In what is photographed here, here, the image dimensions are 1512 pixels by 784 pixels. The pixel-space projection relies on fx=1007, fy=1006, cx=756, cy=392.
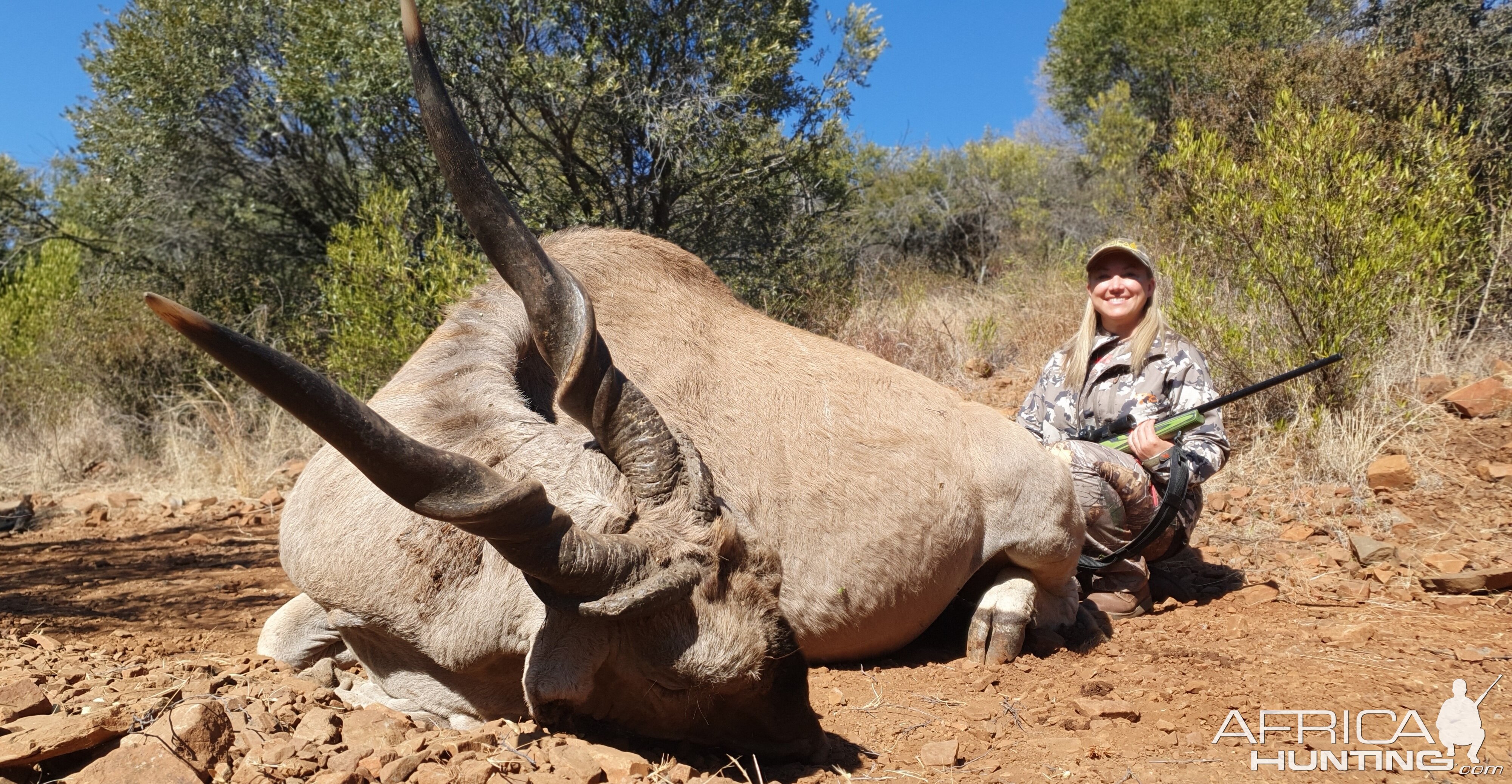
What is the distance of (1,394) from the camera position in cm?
1039

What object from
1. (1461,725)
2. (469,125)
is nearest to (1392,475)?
(1461,725)

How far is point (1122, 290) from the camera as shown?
205 inches

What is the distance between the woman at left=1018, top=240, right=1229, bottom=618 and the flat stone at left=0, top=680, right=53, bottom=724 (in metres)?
3.87

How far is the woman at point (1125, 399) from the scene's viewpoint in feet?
15.5

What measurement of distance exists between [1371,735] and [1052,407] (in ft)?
8.11

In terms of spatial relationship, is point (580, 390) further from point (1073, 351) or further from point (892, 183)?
point (892, 183)

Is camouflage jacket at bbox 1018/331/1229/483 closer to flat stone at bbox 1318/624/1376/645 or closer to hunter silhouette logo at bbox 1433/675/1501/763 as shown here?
flat stone at bbox 1318/624/1376/645

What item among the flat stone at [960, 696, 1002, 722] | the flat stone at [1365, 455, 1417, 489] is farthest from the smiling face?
the flat stone at [960, 696, 1002, 722]

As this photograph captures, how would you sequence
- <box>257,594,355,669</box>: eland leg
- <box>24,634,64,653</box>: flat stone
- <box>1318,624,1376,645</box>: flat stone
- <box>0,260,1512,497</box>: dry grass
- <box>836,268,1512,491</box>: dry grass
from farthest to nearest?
1. <box>0,260,1512,497</box>: dry grass
2. <box>836,268,1512,491</box>: dry grass
3. <box>1318,624,1376,645</box>: flat stone
4. <box>24,634,64,653</box>: flat stone
5. <box>257,594,355,669</box>: eland leg

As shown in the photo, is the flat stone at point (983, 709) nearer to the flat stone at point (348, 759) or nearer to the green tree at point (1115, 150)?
the flat stone at point (348, 759)

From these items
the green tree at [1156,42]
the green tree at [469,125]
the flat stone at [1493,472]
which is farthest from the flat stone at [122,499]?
the green tree at [1156,42]

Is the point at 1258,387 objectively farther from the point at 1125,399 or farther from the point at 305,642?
the point at 305,642

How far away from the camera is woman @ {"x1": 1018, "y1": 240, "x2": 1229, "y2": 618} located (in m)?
4.72

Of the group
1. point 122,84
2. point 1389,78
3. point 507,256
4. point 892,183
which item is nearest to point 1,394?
point 122,84
